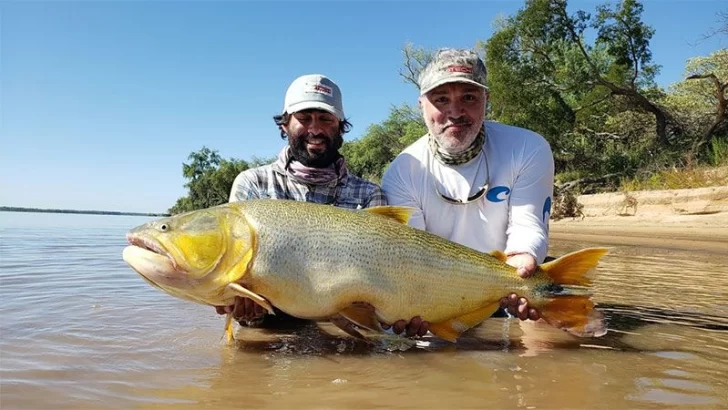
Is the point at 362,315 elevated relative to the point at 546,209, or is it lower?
lower

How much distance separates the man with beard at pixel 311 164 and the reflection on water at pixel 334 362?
38.0 inches

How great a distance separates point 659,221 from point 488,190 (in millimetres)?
11054

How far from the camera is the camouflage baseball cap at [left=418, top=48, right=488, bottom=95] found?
4.08 metres

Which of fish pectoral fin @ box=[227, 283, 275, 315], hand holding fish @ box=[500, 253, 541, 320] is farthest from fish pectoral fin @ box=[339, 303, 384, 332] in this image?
hand holding fish @ box=[500, 253, 541, 320]

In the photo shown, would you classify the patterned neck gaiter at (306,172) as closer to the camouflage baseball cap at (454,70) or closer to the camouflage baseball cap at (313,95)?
the camouflage baseball cap at (313,95)

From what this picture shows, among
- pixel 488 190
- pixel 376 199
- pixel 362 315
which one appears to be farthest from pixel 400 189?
pixel 362 315

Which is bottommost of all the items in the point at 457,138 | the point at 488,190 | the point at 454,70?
the point at 488,190

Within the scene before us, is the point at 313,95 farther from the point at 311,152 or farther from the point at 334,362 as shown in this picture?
the point at 334,362

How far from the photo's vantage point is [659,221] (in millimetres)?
13531

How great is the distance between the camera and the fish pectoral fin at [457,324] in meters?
3.25

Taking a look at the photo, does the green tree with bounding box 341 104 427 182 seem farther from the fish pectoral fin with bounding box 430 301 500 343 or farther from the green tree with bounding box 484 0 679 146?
the fish pectoral fin with bounding box 430 301 500 343

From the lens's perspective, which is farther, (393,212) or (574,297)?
(393,212)

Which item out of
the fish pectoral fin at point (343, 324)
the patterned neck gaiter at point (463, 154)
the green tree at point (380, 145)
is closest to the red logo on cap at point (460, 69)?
the patterned neck gaiter at point (463, 154)

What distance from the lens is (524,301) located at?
3.18 meters
